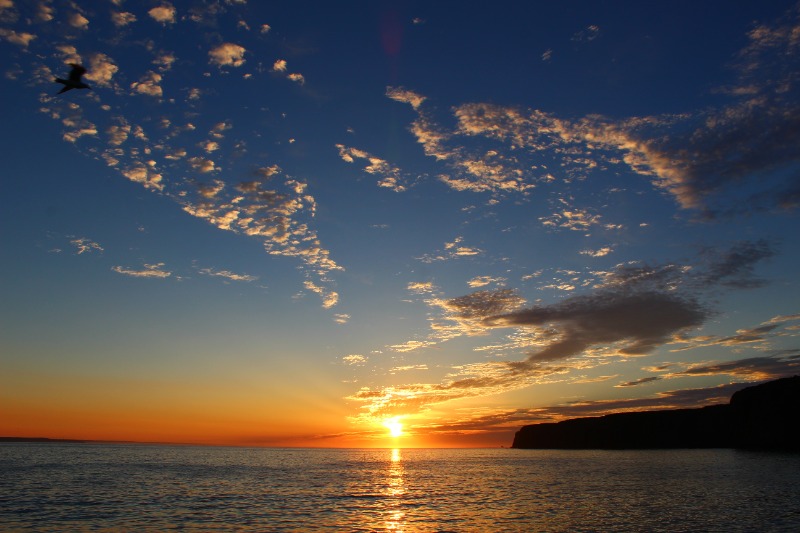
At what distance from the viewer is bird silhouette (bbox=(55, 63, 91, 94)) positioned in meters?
21.4

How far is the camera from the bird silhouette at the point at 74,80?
70.1 ft

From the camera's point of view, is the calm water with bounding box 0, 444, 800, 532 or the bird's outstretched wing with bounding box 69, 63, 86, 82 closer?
the bird's outstretched wing with bounding box 69, 63, 86, 82

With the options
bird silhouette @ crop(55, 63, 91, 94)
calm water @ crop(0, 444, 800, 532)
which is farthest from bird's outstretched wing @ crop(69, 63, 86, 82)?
calm water @ crop(0, 444, 800, 532)

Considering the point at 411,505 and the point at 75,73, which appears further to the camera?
the point at 411,505

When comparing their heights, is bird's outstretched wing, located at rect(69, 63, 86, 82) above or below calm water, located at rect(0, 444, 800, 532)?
above

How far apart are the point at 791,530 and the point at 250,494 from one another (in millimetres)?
53401

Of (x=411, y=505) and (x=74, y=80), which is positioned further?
(x=411, y=505)

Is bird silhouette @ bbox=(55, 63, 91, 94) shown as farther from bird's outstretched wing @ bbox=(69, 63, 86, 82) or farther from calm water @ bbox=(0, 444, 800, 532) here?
calm water @ bbox=(0, 444, 800, 532)

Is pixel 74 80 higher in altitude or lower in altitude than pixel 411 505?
higher

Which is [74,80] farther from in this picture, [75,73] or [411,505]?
[411,505]

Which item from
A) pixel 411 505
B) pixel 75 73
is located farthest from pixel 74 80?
pixel 411 505

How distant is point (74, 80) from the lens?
21.9m

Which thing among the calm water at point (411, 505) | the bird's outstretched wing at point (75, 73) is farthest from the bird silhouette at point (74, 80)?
the calm water at point (411, 505)

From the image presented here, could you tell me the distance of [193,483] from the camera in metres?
73.2
